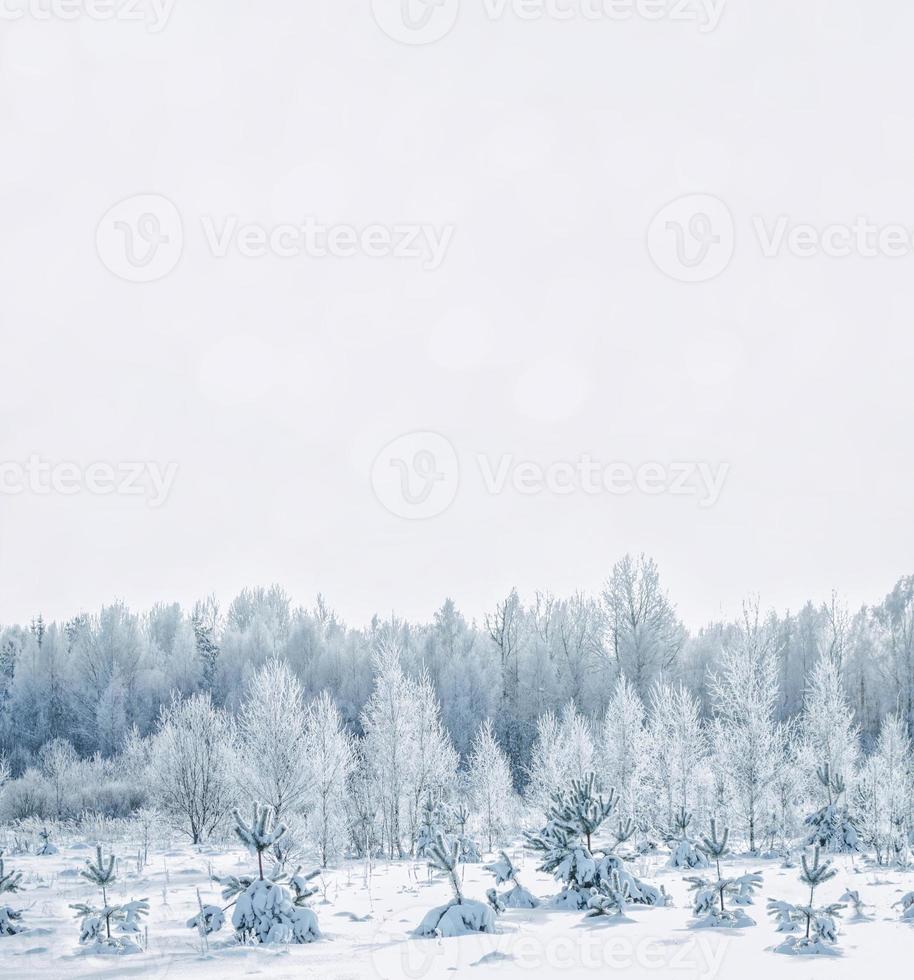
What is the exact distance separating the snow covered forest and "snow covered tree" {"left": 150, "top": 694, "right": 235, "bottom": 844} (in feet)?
0.30

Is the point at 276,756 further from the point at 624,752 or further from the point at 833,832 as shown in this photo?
the point at 833,832

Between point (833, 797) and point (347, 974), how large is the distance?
27.7 metres

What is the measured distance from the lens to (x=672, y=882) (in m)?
23.1

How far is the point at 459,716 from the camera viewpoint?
6262 cm

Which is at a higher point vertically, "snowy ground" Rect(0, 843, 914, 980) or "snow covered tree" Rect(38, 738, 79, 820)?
"snowy ground" Rect(0, 843, 914, 980)

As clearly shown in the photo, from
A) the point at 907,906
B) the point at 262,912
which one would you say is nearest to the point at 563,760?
the point at 907,906

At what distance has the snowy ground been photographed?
12.4 meters

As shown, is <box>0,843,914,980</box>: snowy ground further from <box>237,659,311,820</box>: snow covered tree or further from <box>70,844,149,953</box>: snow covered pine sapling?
<box>237,659,311,820</box>: snow covered tree

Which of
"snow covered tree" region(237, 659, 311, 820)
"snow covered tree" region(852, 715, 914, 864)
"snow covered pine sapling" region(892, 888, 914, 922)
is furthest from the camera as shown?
"snow covered tree" region(237, 659, 311, 820)

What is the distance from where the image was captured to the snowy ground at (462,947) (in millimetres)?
12375

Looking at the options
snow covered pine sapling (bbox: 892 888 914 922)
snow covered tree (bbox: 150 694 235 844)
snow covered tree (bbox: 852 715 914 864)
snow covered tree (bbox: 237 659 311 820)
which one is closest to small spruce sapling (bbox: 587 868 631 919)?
snow covered pine sapling (bbox: 892 888 914 922)

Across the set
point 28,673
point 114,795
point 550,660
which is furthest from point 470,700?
point 28,673

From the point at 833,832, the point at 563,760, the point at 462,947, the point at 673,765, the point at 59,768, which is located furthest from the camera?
the point at 59,768

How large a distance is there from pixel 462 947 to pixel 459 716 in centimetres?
4946
